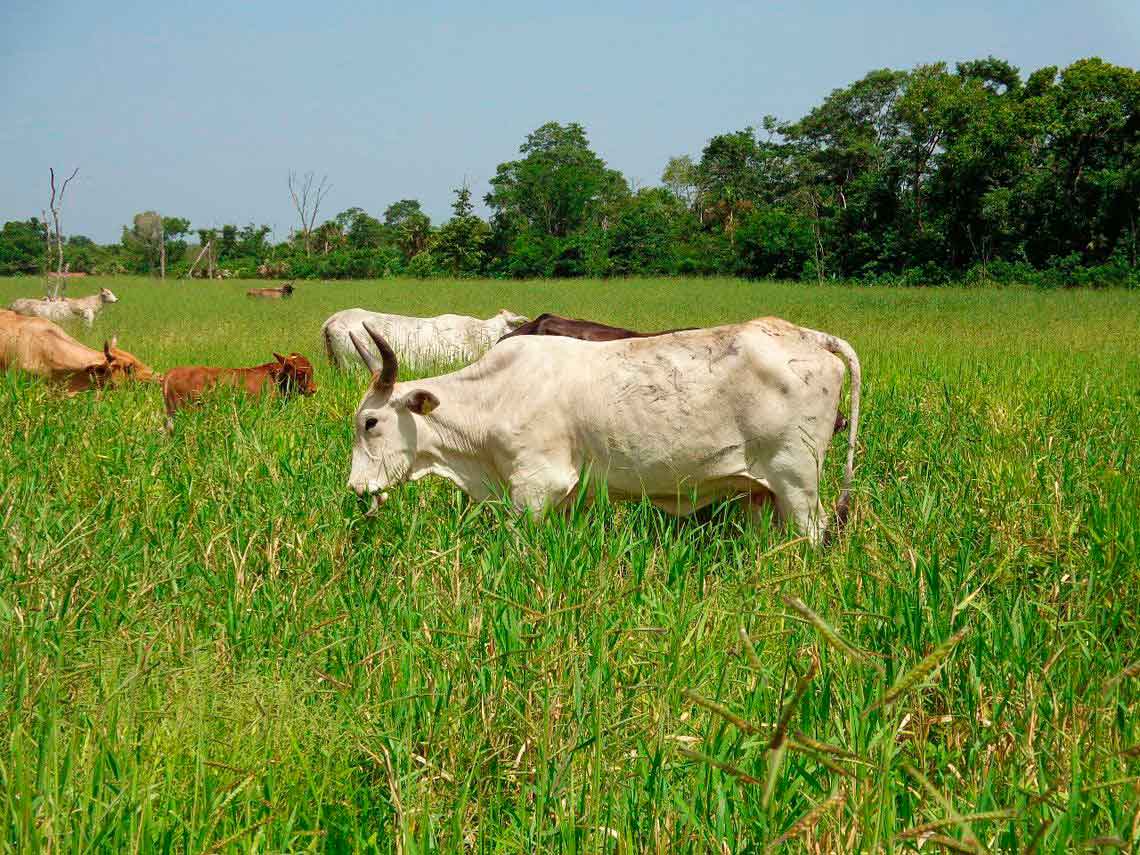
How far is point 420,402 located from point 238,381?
331cm

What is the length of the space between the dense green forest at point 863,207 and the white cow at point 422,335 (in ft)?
31.7

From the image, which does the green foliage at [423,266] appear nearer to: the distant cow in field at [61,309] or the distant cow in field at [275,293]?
the distant cow in field at [275,293]

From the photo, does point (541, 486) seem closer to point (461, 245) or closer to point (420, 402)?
point (420, 402)

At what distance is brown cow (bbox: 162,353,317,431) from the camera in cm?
750

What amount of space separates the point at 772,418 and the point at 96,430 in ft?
14.4

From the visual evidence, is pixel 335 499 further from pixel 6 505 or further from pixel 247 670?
pixel 247 670

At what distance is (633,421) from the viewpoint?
4680 millimetres

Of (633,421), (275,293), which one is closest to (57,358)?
(633,421)

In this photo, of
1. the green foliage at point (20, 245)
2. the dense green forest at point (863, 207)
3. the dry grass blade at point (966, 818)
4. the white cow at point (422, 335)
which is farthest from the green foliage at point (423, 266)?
the dry grass blade at point (966, 818)

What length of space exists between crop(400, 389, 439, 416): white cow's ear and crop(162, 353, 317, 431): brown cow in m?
2.82

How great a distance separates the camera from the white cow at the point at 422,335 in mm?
11328

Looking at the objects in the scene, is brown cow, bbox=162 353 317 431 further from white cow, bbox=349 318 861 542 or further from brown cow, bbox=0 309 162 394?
white cow, bbox=349 318 861 542

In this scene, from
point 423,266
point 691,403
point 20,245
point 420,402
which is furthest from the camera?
point 20,245

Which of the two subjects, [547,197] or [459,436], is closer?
[459,436]
